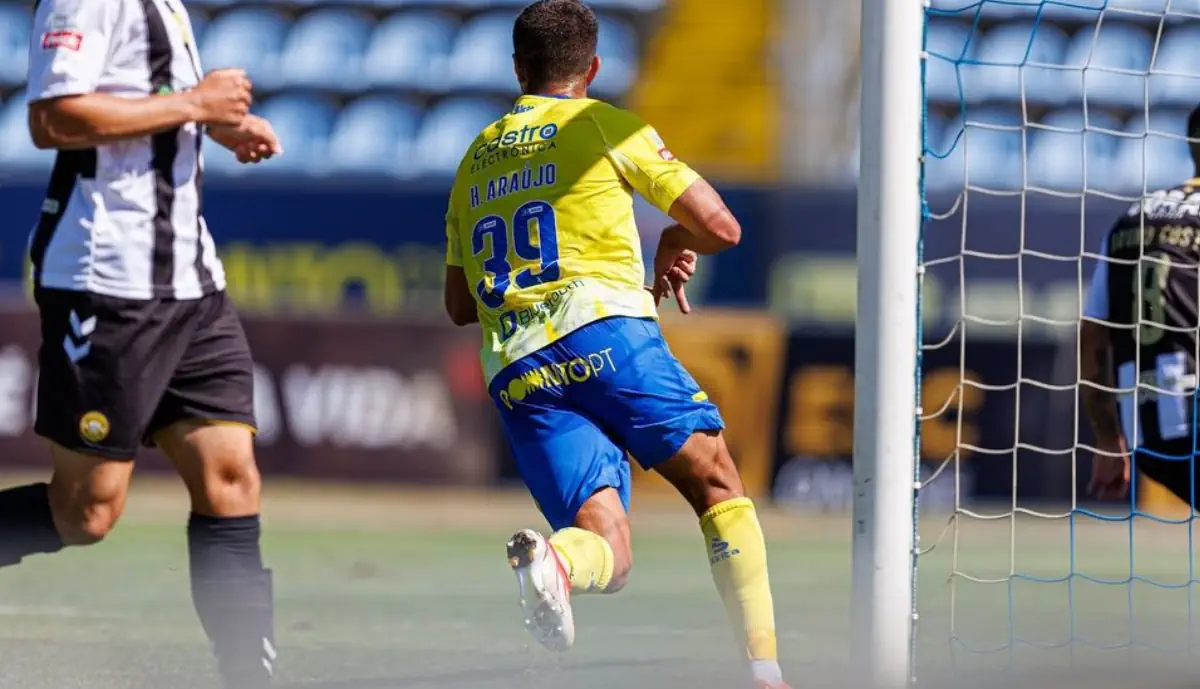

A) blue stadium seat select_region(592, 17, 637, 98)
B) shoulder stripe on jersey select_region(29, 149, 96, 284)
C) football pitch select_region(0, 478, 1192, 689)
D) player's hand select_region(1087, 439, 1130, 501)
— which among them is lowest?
football pitch select_region(0, 478, 1192, 689)

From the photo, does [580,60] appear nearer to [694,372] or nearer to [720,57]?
[694,372]

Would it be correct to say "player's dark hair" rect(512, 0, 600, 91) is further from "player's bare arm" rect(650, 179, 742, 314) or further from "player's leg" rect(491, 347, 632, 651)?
"player's leg" rect(491, 347, 632, 651)

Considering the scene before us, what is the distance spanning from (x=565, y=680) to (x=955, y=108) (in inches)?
445

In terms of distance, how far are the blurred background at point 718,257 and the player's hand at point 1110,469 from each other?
8.23 feet

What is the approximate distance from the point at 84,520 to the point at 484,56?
12.1m

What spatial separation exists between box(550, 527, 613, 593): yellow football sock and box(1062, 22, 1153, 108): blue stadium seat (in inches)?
493

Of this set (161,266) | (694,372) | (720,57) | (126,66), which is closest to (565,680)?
(161,266)

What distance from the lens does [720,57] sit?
48.5ft

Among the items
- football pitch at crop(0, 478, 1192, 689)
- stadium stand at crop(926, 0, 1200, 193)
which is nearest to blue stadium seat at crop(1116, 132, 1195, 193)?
stadium stand at crop(926, 0, 1200, 193)

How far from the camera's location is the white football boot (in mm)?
3617

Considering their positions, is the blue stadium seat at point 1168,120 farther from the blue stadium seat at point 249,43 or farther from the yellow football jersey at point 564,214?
the yellow football jersey at point 564,214

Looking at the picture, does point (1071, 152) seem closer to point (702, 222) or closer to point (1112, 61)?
point (1112, 61)

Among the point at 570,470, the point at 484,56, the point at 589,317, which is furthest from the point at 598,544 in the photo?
the point at 484,56

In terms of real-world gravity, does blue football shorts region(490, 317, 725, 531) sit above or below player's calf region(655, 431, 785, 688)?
above
